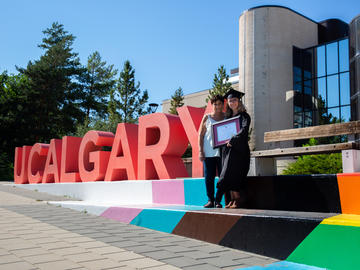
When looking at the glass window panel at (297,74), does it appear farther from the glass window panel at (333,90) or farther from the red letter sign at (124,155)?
the red letter sign at (124,155)

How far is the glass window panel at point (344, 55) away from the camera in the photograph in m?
23.5

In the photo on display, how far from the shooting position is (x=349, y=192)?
3.61m

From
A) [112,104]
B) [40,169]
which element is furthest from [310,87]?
[40,169]

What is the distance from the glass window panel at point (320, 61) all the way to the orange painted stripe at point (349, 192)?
78.8 feet

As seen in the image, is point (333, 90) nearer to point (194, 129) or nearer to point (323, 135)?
point (194, 129)

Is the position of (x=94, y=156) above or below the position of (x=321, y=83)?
below

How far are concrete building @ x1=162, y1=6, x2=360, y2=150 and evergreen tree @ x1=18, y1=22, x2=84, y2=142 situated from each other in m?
21.2

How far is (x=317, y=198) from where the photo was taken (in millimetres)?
3957

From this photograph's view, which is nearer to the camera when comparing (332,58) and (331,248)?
(331,248)

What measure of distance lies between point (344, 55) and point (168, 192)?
70.3ft

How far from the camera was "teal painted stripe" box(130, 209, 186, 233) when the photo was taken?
509cm

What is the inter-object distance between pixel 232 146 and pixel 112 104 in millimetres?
28968

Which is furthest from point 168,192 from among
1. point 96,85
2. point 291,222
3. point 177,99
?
point 96,85

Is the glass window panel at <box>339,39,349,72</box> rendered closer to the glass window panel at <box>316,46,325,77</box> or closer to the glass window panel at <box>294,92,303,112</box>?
the glass window panel at <box>316,46,325,77</box>
